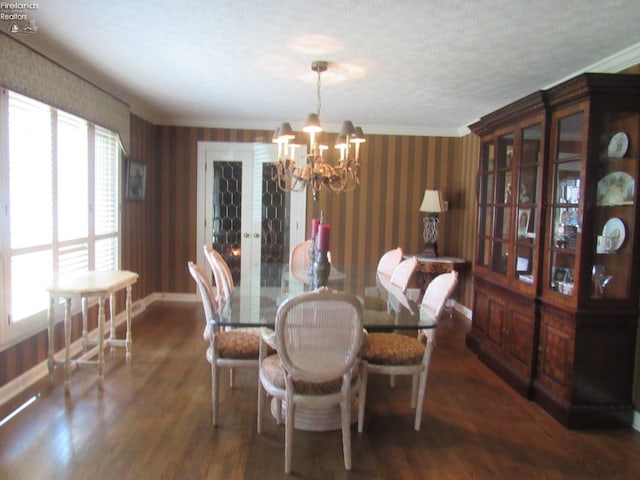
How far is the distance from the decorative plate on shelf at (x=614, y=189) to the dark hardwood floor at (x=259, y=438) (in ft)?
4.72

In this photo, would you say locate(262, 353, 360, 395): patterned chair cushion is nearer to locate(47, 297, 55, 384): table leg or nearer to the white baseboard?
locate(47, 297, 55, 384): table leg

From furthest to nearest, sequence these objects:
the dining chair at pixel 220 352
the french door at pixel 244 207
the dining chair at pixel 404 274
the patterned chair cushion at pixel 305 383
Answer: the french door at pixel 244 207, the dining chair at pixel 404 274, the dining chair at pixel 220 352, the patterned chair cushion at pixel 305 383

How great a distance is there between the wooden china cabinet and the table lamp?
6.85 feet

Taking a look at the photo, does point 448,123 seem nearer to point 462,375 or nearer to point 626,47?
point 626,47

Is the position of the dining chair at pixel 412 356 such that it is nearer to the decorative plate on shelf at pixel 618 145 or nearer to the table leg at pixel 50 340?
the decorative plate on shelf at pixel 618 145

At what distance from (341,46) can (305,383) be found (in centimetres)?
215

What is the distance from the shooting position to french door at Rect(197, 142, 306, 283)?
5.80m

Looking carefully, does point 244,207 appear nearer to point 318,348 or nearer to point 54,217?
point 54,217

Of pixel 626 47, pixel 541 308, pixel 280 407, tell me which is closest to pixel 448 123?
pixel 626 47

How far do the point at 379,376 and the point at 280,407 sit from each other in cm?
111

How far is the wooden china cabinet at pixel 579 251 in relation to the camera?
2699 millimetres

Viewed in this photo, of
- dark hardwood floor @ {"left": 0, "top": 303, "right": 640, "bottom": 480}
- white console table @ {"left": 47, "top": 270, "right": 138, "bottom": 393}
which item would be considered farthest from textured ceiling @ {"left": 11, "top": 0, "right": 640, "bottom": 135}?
dark hardwood floor @ {"left": 0, "top": 303, "right": 640, "bottom": 480}

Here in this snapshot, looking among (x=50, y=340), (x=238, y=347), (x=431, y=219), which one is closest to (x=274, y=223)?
(x=431, y=219)

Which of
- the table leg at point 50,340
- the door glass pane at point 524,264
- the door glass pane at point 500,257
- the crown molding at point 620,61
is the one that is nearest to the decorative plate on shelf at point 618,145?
the crown molding at point 620,61
